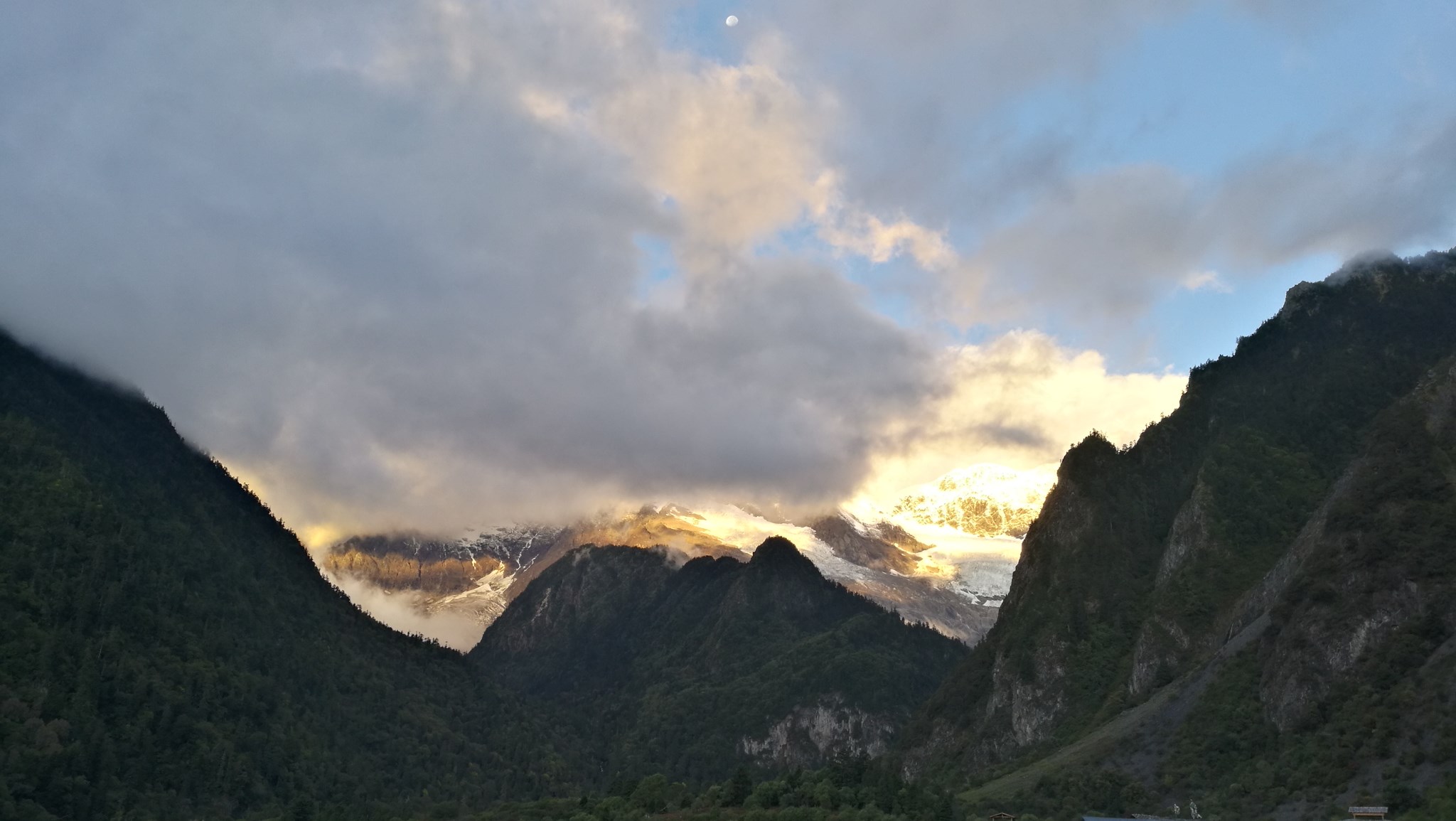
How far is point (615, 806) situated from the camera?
18838cm

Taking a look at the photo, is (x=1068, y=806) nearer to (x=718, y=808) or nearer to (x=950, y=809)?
(x=950, y=809)

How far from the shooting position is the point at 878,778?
191 m

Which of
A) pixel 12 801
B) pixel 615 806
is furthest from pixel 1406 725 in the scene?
pixel 12 801

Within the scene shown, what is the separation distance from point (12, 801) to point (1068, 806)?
186 metres

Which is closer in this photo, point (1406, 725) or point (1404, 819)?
point (1404, 819)

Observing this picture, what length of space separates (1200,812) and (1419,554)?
207 ft

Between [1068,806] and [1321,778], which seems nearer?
[1321,778]

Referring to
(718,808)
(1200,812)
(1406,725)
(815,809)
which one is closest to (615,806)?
(718,808)

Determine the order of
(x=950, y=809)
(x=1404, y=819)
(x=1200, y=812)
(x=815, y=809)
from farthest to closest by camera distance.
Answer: (x=1200, y=812) < (x=950, y=809) < (x=815, y=809) < (x=1404, y=819)

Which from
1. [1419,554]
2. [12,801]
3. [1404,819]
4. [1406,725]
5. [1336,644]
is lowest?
[12,801]

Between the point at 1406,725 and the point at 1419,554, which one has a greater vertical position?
the point at 1419,554

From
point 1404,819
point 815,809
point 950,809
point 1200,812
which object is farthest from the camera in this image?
point 1200,812

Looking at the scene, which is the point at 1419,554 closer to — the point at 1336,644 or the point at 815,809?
the point at 1336,644

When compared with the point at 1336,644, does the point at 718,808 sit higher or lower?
lower
